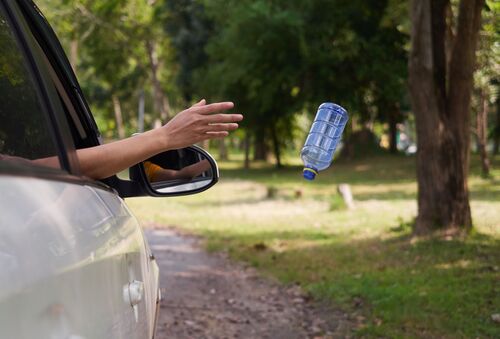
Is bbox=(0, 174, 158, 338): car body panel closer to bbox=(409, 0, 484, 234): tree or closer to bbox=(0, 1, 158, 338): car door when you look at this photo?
bbox=(0, 1, 158, 338): car door

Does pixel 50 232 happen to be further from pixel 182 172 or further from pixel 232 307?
pixel 232 307

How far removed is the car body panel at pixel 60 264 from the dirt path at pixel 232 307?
429 centimetres

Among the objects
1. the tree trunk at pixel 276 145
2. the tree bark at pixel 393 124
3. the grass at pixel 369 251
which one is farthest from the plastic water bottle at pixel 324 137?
the tree trunk at pixel 276 145

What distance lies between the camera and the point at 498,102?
28.3m

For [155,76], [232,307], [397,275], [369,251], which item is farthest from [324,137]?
[155,76]

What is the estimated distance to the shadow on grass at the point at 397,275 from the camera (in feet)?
21.0

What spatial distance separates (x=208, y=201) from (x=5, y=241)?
1895 centimetres

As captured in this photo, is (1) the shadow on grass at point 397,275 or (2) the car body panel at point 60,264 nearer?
(2) the car body panel at point 60,264

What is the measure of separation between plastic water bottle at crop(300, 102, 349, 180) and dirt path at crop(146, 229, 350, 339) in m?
3.25

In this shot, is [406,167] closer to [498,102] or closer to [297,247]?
[498,102]

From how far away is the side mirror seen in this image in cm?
325

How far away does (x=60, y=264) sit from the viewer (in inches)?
60.8

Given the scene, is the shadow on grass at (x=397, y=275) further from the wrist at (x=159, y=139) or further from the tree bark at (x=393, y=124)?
the tree bark at (x=393, y=124)

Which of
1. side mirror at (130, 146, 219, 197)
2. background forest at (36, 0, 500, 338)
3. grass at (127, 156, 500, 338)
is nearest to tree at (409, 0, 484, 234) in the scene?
background forest at (36, 0, 500, 338)
